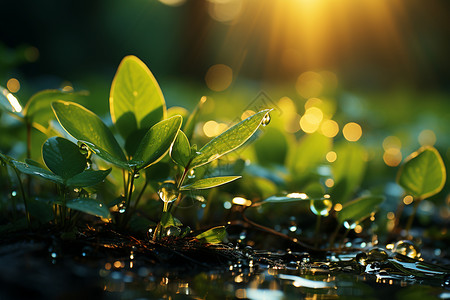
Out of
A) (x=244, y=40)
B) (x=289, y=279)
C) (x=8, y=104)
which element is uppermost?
(x=244, y=40)

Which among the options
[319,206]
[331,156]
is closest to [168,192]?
[319,206]

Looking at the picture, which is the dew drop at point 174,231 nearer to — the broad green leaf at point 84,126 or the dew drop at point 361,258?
the broad green leaf at point 84,126

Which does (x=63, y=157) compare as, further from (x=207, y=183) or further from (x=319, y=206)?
(x=319, y=206)

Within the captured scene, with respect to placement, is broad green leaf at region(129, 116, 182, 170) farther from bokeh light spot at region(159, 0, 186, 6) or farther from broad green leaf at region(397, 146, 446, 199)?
bokeh light spot at region(159, 0, 186, 6)

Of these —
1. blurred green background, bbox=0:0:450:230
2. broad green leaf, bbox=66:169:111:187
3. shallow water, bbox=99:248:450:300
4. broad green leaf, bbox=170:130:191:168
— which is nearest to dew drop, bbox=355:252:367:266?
shallow water, bbox=99:248:450:300

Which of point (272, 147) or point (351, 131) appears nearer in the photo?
point (272, 147)

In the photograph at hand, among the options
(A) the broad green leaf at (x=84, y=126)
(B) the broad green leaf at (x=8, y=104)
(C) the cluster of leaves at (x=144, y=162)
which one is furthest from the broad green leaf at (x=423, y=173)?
(B) the broad green leaf at (x=8, y=104)
